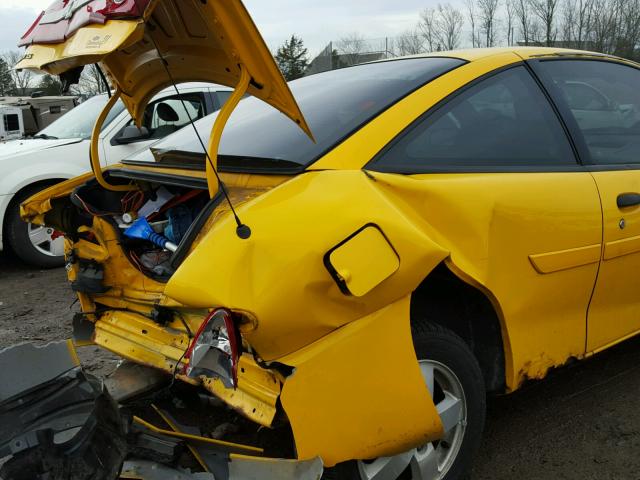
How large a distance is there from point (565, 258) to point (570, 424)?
0.94 metres

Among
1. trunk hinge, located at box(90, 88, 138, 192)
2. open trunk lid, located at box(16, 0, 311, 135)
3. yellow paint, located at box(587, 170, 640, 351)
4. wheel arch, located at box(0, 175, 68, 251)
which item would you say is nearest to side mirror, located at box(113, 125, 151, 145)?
wheel arch, located at box(0, 175, 68, 251)

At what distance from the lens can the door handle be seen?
8.39 feet

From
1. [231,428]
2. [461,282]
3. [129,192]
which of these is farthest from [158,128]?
[461,282]

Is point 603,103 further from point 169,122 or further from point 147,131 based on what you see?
point 147,131

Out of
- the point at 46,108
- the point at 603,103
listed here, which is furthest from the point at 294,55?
the point at 603,103

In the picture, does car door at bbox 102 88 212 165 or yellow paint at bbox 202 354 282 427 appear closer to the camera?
yellow paint at bbox 202 354 282 427

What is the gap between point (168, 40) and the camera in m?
2.12

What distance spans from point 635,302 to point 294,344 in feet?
6.15

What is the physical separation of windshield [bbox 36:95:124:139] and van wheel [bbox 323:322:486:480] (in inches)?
202

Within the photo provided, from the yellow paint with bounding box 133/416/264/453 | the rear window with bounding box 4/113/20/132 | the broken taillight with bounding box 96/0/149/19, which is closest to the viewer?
the broken taillight with bounding box 96/0/149/19

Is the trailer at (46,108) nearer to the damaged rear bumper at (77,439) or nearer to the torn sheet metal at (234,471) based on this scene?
the damaged rear bumper at (77,439)

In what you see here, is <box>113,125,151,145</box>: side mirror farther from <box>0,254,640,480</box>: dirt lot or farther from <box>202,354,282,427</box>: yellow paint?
<box>202,354,282,427</box>: yellow paint

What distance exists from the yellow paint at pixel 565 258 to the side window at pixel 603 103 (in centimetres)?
45

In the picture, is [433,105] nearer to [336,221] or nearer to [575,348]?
[336,221]
